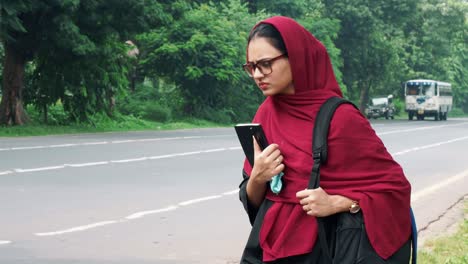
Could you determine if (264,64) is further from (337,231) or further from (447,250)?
(447,250)

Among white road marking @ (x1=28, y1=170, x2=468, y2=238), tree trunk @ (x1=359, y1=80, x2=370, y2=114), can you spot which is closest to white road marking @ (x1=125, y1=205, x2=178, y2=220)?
white road marking @ (x1=28, y1=170, x2=468, y2=238)

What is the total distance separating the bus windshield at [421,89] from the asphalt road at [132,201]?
4968 cm

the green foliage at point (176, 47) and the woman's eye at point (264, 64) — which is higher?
the woman's eye at point (264, 64)

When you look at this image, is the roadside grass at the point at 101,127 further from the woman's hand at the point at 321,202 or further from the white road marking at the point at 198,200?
the woman's hand at the point at 321,202

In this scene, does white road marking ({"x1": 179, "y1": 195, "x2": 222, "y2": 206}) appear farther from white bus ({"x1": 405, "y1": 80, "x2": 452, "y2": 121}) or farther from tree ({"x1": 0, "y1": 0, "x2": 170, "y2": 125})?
white bus ({"x1": 405, "y1": 80, "x2": 452, "y2": 121})

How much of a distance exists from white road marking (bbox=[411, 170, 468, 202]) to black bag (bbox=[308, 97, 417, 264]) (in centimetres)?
971

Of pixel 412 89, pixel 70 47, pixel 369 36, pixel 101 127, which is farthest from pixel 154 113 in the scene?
pixel 412 89

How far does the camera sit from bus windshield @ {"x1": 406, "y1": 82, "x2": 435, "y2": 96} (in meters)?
70.4

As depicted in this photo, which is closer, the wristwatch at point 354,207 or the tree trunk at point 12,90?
the wristwatch at point 354,207

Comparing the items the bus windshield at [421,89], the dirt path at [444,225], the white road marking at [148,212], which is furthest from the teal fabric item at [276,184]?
the bus windshield at [421,89]

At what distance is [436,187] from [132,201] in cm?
514

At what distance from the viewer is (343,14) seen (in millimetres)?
59156

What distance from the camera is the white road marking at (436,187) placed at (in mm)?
13234

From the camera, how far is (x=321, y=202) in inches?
Answer: 121
